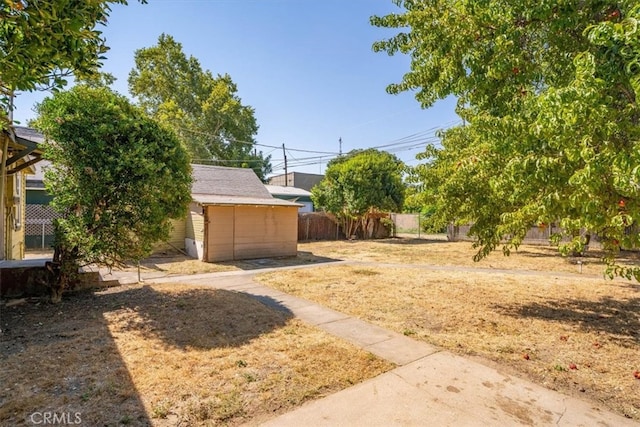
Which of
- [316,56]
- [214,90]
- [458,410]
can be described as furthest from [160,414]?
[214,90]

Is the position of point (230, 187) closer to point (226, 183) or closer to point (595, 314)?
point (226, 183)

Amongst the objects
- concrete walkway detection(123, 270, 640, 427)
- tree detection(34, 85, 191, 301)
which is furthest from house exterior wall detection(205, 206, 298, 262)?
concrete walkway detection(123, 270, 640, 427)

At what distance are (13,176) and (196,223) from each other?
5.67 metres

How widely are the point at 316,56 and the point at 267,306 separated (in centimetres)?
1237

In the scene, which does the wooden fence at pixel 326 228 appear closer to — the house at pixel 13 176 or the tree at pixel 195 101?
the house at pixel 13 176

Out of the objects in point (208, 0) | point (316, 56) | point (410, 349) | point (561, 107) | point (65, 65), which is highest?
point (316, 56)

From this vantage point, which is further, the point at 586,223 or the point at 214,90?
the point at 214,90

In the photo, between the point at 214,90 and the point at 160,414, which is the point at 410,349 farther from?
the point at 214,90

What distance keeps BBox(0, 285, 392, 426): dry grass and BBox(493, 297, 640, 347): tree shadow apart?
399cm

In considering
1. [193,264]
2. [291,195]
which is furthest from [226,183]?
[291,195]

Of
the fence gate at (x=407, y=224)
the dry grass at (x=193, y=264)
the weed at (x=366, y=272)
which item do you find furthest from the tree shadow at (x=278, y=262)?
the fence gate at (x=407, y=224)

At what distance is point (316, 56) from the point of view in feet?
48.6

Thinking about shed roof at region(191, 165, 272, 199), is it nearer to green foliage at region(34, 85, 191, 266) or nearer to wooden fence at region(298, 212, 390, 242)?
wooden fence at region(298, 212, 390, 242)
